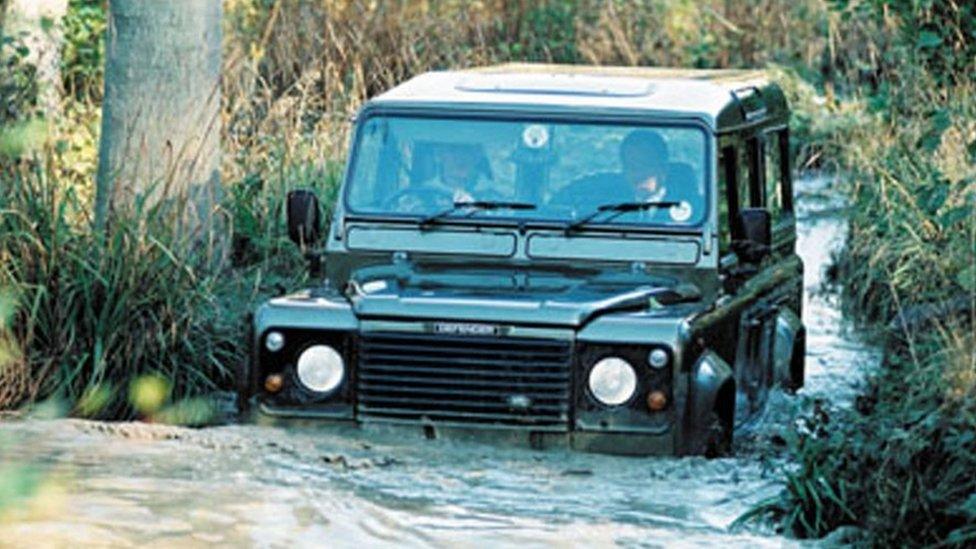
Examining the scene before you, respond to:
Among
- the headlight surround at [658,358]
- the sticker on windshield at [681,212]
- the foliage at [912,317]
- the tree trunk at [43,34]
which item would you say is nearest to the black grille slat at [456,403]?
the headlight surround at [658,358]

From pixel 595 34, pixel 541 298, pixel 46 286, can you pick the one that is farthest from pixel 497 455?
pixel 595 34

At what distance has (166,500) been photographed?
9.41 meters

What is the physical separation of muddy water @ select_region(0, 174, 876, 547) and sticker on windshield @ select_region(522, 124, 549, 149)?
4.96 feet

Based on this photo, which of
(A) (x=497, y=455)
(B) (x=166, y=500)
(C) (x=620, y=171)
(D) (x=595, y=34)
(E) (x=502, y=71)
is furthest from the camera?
(D) (x=595, y=34)

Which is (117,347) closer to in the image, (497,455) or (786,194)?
(497,455)

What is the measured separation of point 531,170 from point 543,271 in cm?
46

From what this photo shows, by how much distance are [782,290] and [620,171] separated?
1795mm

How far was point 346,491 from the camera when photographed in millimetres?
9719

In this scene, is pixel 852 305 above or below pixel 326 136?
below

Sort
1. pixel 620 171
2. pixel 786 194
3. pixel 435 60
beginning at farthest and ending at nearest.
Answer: pixel 435 60 → pixel 786 194 → pixel 620 171

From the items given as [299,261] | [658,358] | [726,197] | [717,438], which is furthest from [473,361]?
[299,261]

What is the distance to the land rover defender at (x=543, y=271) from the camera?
10.3 meters

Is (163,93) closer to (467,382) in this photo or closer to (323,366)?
(323,366)

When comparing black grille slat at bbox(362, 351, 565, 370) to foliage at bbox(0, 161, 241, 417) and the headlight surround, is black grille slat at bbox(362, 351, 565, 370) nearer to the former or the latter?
the headlight surround
